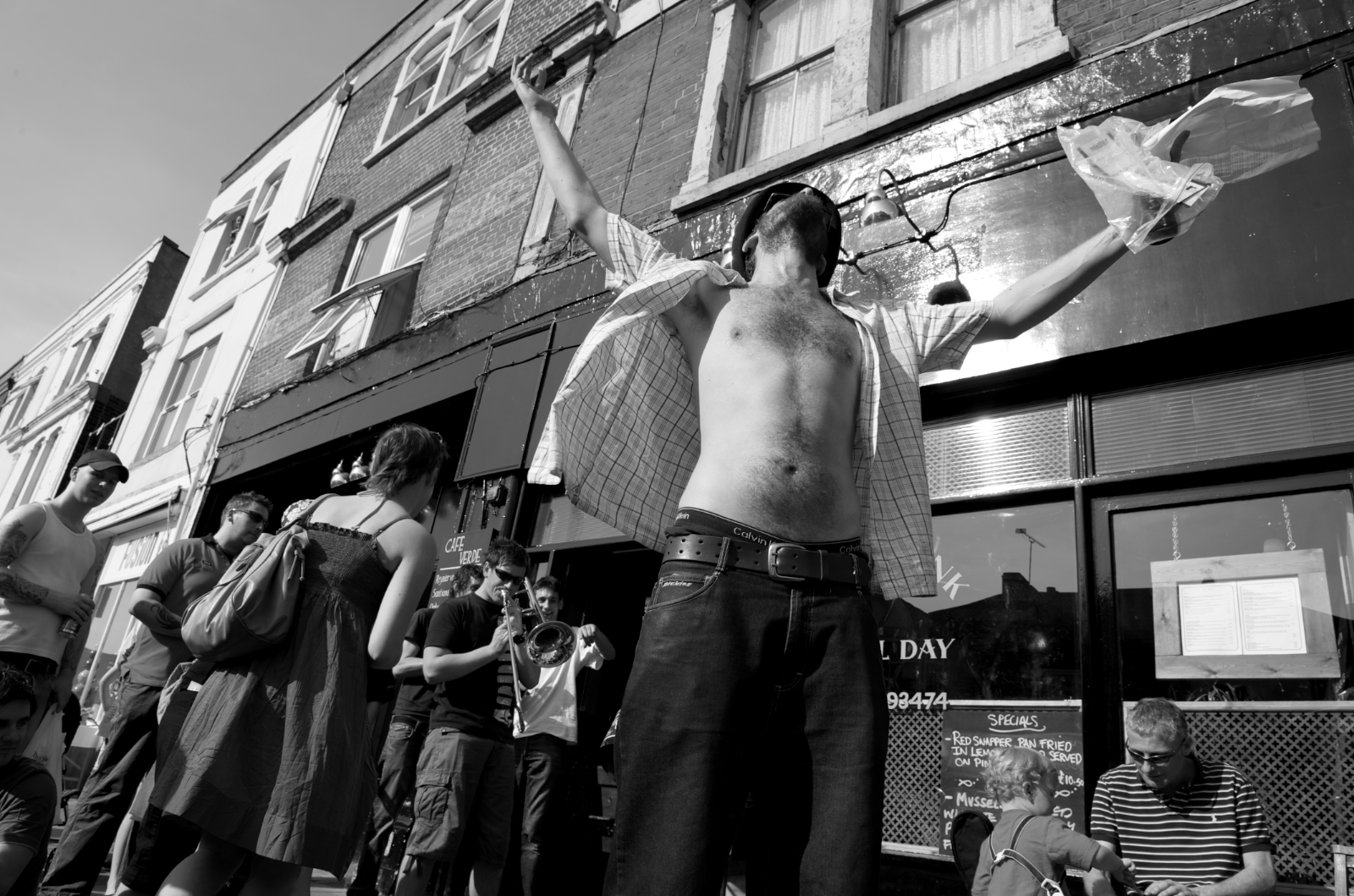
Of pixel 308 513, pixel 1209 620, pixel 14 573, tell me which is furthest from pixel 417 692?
pixel 1209 620

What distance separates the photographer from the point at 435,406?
29.3 ft

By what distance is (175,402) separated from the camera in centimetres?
1516

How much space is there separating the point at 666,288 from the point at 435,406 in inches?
287

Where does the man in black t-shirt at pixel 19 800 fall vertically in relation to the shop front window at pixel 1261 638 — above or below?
below

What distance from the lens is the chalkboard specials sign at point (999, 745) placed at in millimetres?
4090

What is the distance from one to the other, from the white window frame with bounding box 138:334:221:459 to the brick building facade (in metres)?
7.20

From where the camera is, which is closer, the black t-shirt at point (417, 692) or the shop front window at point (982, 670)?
the shop front window at point (982, 670)

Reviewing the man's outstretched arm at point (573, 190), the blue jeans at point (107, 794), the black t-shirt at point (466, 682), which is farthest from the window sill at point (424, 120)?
the man's outstretched arm at point (573, 190)

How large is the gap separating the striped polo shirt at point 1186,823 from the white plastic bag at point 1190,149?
2602 millimetres

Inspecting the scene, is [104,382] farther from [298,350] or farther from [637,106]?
[637,106]

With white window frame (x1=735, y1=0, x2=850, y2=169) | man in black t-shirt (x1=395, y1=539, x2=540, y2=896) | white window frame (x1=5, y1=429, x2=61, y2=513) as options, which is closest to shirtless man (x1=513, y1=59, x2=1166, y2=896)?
man in black t-shirt (x1=395, y1=539, x2=540, y2=896)

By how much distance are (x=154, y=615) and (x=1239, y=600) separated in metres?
5.10

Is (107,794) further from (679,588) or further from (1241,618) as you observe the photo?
(1241,618)

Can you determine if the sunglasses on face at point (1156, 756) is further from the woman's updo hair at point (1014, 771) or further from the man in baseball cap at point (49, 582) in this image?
the man in baseball cap at point (49, 582)
